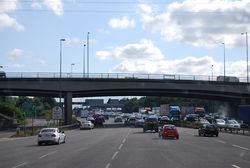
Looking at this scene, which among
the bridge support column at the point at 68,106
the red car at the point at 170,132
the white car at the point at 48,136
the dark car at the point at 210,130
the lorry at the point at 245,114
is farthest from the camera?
the bridge support column at the point at 68,106

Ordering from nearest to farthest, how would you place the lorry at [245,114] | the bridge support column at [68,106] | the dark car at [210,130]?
the dark car at [210,130] → the lorry at [245,114] → the bridge support column at [68,106]

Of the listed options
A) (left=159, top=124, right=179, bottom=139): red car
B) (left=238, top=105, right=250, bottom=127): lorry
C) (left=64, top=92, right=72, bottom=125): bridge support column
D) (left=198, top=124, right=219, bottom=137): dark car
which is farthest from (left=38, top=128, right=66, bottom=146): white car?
(left=64, top=92, right=72, bottom=125): bridge support column

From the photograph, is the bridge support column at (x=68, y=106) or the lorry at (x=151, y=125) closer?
the lorry at (x=151, y=125)

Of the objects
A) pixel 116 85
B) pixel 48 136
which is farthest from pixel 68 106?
pixel 48 136

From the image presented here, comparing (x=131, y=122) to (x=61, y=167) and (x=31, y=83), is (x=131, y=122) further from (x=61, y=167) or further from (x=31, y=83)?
(x=61, y=167)

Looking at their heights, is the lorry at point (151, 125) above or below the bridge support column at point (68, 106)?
below

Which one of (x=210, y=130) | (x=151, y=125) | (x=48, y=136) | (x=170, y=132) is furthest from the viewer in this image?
(x=151, y=125)

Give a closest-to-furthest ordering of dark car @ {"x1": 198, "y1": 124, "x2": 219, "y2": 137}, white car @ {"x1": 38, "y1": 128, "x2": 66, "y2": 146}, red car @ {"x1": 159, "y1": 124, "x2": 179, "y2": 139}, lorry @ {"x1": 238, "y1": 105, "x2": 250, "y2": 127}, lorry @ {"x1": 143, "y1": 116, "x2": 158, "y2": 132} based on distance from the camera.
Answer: white car @ {"x1": 38, "y1": 128, "x2": 66, "y2": 146}, red car @ {"x1": 159, "y1": 124, "x2": 179, "y2": 139}, dark car @ {"x1": 198, "y1": 124, "x2": 219, "y2": 137}, lorry @ {"x1": 143, "y1": 116, "x2": 158, "y2": 132}, lorry @ {"x1": 238, "y1": 105, "x2": 250, "y2": 127}

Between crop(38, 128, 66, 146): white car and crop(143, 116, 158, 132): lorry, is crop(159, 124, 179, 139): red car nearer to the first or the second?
crop(38, 128, 66, 146): white car

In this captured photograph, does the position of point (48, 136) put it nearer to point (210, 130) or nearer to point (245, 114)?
point (210, 130)

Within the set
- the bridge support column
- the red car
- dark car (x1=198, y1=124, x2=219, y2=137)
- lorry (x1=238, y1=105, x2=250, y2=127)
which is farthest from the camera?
the bridge support column

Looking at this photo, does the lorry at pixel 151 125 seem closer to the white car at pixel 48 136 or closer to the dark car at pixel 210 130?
the dark car at pixel 210 130

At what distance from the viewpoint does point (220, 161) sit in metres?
22.6

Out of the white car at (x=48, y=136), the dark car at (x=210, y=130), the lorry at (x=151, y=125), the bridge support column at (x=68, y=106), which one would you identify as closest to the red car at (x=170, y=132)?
the dark car at (x=210, y=130)
